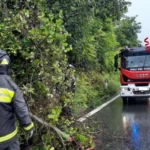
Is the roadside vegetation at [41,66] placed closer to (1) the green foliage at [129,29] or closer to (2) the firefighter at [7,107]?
(2) the firefighter at [7,107]

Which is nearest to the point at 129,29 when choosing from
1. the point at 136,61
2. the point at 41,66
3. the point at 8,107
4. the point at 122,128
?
the point at 136,61

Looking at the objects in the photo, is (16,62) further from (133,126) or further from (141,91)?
(141,91)

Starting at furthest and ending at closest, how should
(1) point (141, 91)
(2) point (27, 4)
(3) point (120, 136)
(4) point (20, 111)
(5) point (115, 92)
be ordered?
(5) point (115, 92) → (1) point (141, 91) → (3) point (120, 136) → (2) point (27, 4) → (4) point (20, 111)

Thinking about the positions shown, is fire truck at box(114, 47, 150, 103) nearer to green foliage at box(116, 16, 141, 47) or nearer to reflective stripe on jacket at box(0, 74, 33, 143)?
reflective stripe on jacket at box(0, 74, 33, 143)

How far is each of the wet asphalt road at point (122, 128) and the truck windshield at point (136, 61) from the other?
1.78 m

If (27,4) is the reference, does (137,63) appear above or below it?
below

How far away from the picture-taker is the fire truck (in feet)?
43.9

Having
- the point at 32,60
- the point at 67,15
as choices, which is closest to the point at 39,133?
the point at 32,60

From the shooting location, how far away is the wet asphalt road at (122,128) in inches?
277

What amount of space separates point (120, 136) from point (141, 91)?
602 cm

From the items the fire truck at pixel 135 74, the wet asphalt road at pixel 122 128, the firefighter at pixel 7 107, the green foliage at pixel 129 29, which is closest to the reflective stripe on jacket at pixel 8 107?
the firefighter at pixel 7 107

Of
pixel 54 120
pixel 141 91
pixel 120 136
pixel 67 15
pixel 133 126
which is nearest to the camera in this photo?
pixel 54 120

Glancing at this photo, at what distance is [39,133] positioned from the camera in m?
Answer: 5.88

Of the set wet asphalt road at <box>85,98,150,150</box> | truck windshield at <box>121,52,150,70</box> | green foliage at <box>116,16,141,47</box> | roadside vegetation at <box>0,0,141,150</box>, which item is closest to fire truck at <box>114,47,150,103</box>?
truck windshield at <box>121,52,150,70</box>
